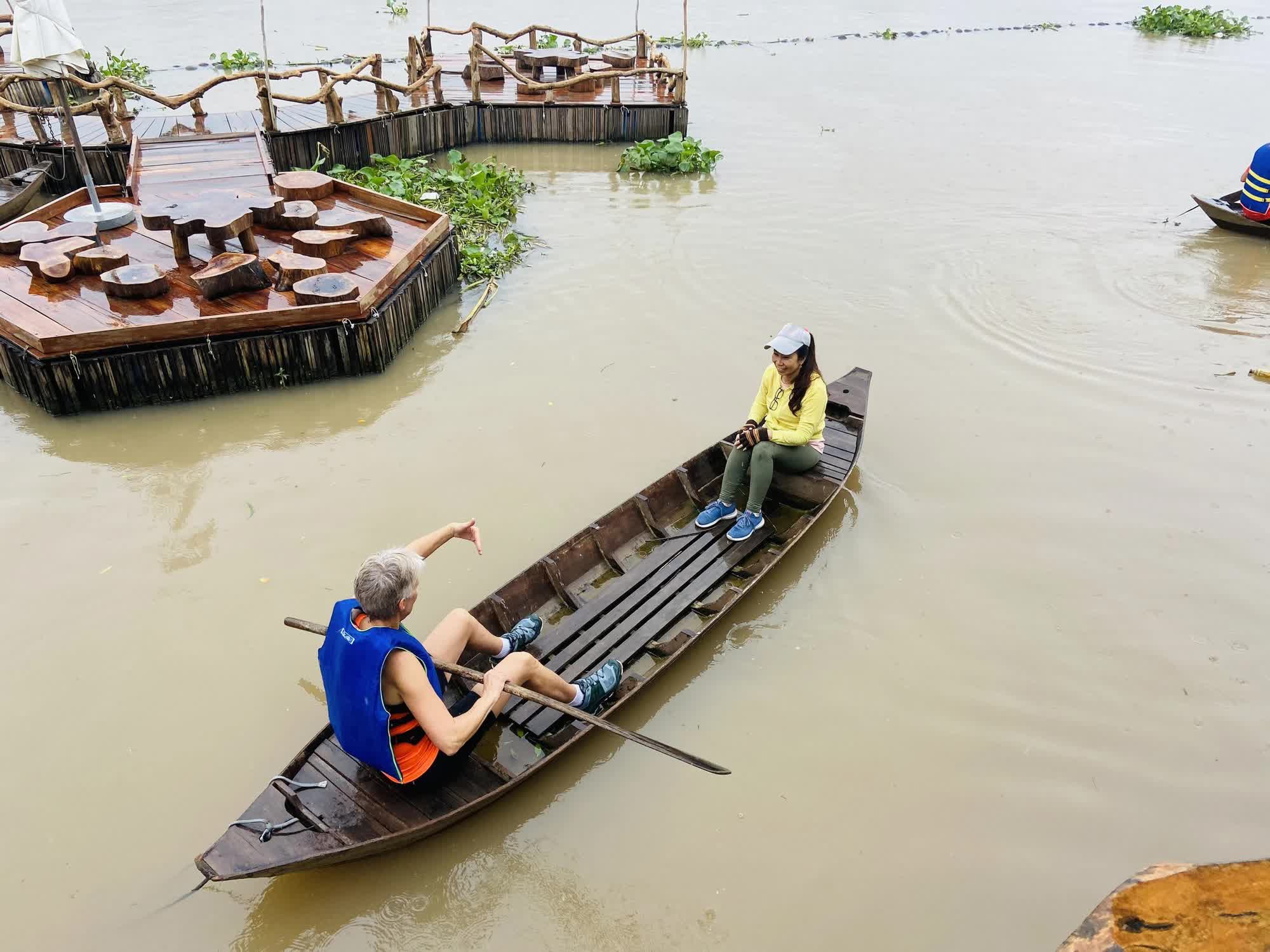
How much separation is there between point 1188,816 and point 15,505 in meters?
8.54

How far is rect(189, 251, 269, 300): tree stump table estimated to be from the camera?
8.00 metres

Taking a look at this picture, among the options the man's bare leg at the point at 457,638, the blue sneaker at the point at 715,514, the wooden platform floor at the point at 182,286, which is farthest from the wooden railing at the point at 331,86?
the blue sneaker at the point at 715,514

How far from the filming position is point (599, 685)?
4.92 meters

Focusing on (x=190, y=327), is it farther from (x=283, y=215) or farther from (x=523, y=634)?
(x=523, y=634)

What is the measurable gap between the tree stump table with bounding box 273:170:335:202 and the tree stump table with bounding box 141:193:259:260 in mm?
511

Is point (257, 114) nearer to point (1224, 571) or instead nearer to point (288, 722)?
point (288, 722)

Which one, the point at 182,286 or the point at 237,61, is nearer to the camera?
the point at 182,286

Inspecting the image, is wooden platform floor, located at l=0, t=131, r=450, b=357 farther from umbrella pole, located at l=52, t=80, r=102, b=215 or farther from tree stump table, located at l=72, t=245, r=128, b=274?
umbrella pole, located at l=52, t=80, r=102, b=215

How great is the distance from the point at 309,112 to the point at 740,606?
1251 centimetres

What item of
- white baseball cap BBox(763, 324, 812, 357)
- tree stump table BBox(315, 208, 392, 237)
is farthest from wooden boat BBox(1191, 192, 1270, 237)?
tree stump table BBox(315, 208, 392, 237)

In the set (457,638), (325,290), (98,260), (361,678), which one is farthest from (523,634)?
(98,260)

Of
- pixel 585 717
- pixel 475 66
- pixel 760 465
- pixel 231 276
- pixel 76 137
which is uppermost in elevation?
pixel 475 66

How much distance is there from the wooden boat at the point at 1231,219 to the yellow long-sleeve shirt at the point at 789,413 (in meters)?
9.48

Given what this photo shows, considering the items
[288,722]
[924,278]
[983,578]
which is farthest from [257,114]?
[983,578]
